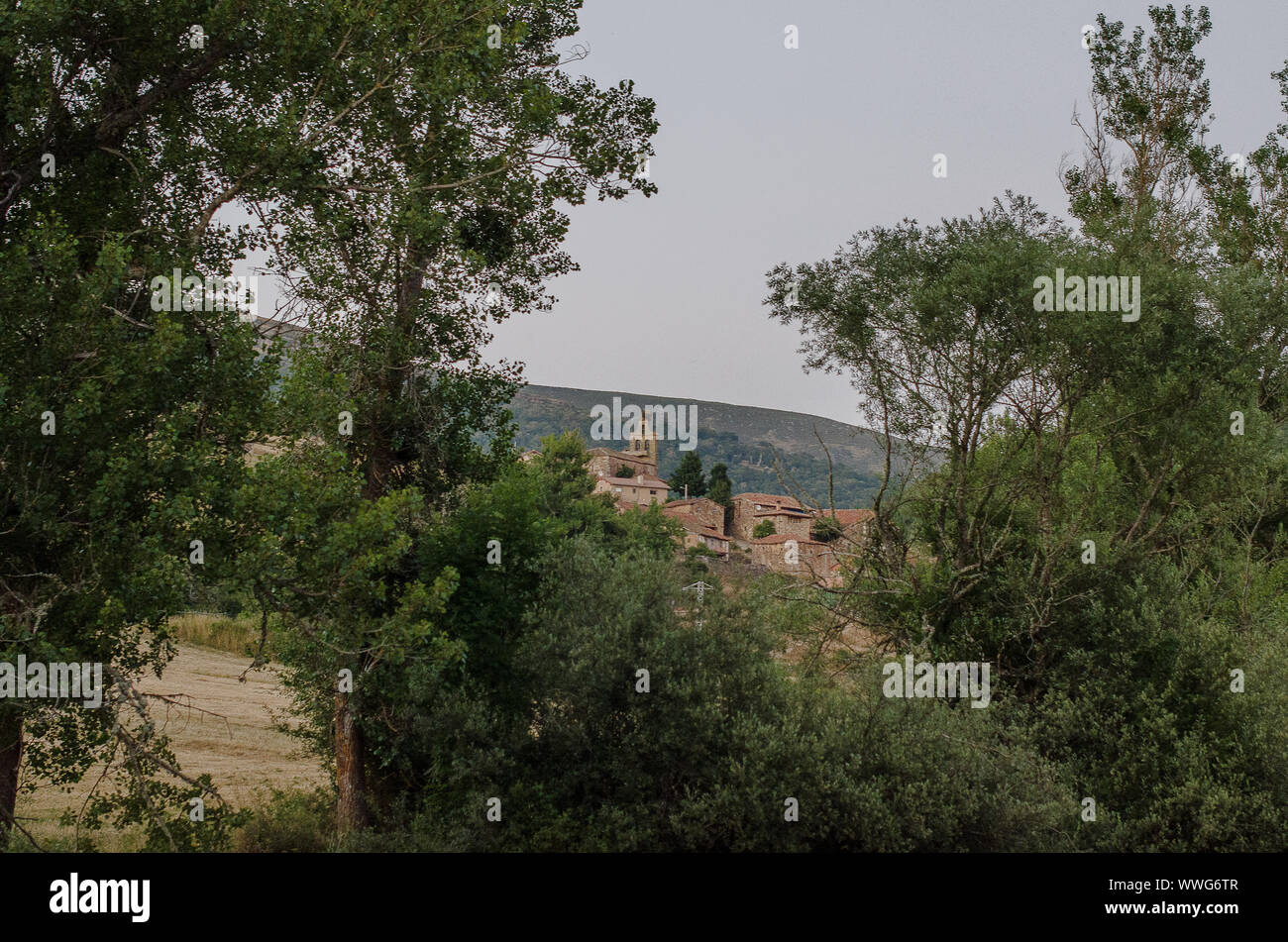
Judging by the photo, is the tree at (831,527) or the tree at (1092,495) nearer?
the tree at (1092,495)

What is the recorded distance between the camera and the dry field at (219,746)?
16.8 metres

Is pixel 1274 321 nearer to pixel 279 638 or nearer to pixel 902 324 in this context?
pixel 902 324

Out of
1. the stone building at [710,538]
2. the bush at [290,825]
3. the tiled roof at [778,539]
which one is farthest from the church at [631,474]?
the bush at [290,825]

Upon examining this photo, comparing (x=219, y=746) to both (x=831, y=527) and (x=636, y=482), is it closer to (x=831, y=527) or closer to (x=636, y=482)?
(x=831, y=527)

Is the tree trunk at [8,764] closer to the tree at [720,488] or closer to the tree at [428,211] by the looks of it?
the tree at [428,211]

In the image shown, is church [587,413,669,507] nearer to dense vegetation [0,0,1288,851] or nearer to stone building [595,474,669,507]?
stone building [595,474,669,507]

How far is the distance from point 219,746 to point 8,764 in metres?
11.0

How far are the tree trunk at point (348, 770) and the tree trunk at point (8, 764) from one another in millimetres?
4693

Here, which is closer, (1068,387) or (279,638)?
(279,638)

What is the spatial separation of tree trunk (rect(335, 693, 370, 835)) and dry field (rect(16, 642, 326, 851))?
178cm

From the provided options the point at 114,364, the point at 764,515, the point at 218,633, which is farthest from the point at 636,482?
the point at 114,364
